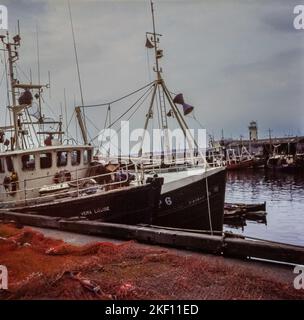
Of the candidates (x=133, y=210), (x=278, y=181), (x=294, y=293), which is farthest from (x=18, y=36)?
(x=278, y=181)

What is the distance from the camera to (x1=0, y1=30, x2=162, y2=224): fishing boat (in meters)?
12.1

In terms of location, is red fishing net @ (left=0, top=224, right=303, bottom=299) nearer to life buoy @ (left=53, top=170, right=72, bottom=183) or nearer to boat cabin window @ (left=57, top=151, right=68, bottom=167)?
life buoy @ (left=53, top=170, right=72, bottom=183)

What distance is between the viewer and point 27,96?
15.0 metres

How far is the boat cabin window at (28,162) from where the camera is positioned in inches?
547

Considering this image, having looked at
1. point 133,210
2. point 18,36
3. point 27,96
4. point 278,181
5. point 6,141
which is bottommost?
point 278,181

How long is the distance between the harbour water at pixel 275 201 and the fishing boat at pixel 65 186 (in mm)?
11357

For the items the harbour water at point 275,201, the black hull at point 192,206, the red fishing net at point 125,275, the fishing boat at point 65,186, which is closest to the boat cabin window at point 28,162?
the fishing boat at point 65,186

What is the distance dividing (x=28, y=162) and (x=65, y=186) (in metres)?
1.89

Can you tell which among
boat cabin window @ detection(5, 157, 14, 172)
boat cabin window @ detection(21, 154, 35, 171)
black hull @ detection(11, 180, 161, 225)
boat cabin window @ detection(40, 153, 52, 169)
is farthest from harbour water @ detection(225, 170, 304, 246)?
boat cabin window @ detection(5, 157, 14, 172)

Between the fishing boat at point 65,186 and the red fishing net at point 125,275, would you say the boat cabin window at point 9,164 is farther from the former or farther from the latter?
the red fishing net at point 125,275

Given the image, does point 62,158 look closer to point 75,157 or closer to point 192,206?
point 75,157

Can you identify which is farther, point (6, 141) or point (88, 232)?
point (6, 141)
